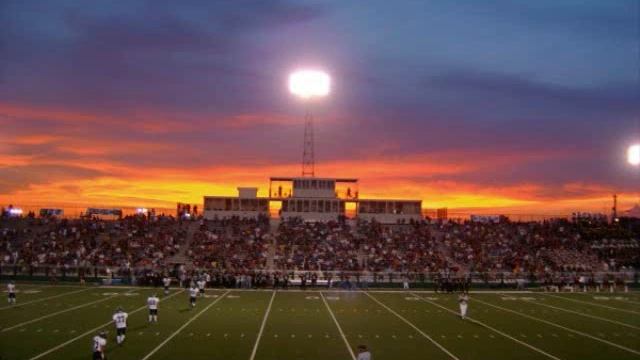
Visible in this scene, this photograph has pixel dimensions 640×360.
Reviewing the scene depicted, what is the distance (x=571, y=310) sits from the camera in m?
33.6

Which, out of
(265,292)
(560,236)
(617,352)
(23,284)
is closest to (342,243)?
(265,292)

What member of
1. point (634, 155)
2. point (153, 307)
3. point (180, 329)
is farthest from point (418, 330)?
point (634, 155)

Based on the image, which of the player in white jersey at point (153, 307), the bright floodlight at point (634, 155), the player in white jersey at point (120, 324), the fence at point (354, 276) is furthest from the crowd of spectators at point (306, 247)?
the player in white jersey at point (120, 324)

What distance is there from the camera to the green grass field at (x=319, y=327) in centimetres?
2114

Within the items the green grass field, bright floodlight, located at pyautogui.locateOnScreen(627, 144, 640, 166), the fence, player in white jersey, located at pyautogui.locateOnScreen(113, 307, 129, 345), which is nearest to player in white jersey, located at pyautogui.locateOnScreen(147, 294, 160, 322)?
the green grass field

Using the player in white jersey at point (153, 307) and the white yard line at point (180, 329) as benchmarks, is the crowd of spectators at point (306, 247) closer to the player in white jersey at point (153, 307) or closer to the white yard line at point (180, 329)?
the white yard line at point (180, 329)

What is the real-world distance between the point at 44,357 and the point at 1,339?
11.5 feet

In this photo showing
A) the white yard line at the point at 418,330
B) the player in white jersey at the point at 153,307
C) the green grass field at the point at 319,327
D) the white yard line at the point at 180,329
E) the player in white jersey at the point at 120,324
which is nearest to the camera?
the white yard line at the point at 180,329

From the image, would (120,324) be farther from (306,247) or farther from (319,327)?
(306,247)

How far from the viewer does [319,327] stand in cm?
2642

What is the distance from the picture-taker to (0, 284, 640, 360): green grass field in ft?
69.4

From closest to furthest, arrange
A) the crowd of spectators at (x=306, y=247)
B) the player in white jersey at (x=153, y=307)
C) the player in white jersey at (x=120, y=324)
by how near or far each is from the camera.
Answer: the player in white jersey at (x=120, y=324), the player in white jersey at (x=153, y=307), the crowd of spectators at (x=306, y=247)

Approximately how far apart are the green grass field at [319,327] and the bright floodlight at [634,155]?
10651 mm

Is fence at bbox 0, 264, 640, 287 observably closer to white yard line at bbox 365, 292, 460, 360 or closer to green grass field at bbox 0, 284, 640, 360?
green grass field at bbox 0, 284, 640, 360
